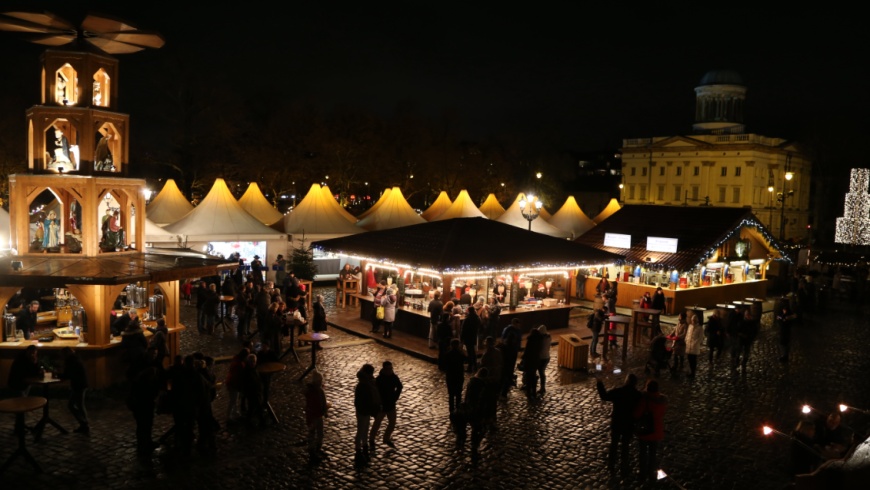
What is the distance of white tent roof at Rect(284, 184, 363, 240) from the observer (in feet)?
90.1

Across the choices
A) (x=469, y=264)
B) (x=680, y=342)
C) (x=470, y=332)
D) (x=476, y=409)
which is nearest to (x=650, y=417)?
(x=476, y=409)

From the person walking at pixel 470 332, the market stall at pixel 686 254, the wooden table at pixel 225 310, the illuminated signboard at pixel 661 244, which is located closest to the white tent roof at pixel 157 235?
the wooden table at pixel 225 310

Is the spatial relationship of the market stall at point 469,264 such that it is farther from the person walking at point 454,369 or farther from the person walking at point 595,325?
the person walking at point 454,369

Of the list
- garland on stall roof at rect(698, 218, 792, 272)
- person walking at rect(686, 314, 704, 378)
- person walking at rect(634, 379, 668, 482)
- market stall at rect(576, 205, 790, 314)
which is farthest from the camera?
market stall at rect(576, 205, 790, 314)

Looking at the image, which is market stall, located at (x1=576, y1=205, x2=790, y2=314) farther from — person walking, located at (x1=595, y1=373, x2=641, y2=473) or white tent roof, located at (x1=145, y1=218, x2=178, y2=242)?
white tent roof, located at (x1=145, y1=218, x2=178, y2=242)

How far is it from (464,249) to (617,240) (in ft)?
31.9

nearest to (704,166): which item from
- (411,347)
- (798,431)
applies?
(411,347)

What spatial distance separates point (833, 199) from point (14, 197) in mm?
66237

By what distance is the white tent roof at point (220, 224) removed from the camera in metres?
24.8

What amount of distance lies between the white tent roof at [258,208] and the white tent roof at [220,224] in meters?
4.93

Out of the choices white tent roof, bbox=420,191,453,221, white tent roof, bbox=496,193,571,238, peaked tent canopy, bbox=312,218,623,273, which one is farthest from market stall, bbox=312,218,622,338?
white tent roof, bbox=420,191,453,221

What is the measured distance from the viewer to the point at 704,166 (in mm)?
68500

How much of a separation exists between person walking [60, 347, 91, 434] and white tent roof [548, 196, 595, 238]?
1084 inches

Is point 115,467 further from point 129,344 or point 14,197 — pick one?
point 14,197
